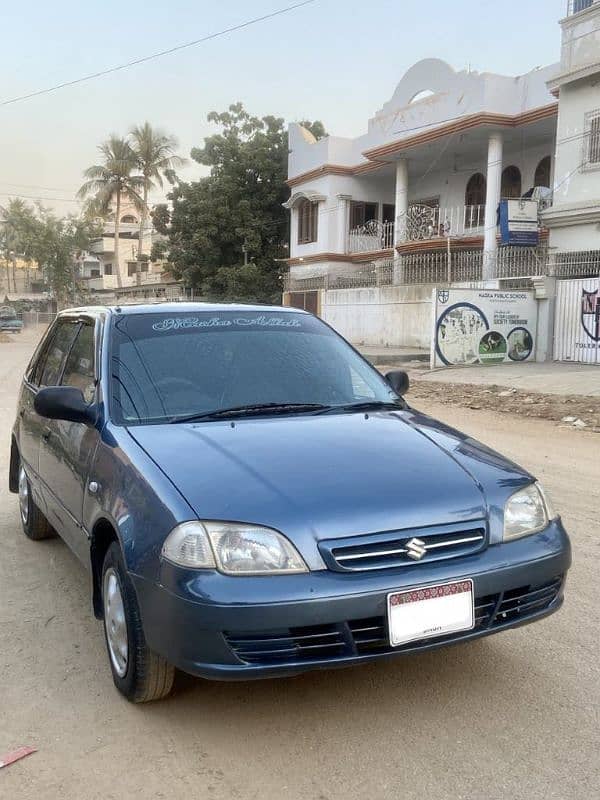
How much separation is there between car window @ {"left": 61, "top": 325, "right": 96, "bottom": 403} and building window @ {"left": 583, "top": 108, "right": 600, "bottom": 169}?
59.5 feet

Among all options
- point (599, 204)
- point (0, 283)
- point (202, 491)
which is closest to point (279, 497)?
point (202, 491)

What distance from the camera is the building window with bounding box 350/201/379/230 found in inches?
1241

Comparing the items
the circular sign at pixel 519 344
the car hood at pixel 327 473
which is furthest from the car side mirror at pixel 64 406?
the circular sign at pixel 519 344

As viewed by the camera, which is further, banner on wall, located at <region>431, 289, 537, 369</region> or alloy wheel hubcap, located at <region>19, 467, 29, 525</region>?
banner on wall, located at <region>431, 289, 537, 369</region>

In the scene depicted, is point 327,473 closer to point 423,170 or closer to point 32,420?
point 32,420

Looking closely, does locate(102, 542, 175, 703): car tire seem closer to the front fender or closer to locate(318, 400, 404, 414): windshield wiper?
the front fender

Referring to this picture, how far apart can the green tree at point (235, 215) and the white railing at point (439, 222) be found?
810 cm

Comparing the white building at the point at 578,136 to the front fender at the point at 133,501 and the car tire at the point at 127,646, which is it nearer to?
the front fender at the point at 133,501

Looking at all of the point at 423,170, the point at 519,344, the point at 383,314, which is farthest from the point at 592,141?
the point at 423,170

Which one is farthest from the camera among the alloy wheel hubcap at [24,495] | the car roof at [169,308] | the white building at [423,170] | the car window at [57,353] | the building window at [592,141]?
the white building at [423,170]

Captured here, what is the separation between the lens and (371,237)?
102 ft

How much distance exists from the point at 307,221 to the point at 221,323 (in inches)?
1166

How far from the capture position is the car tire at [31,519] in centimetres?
495

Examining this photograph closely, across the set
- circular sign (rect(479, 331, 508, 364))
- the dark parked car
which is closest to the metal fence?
circular sign (rect(479, 331, 508, 364))
